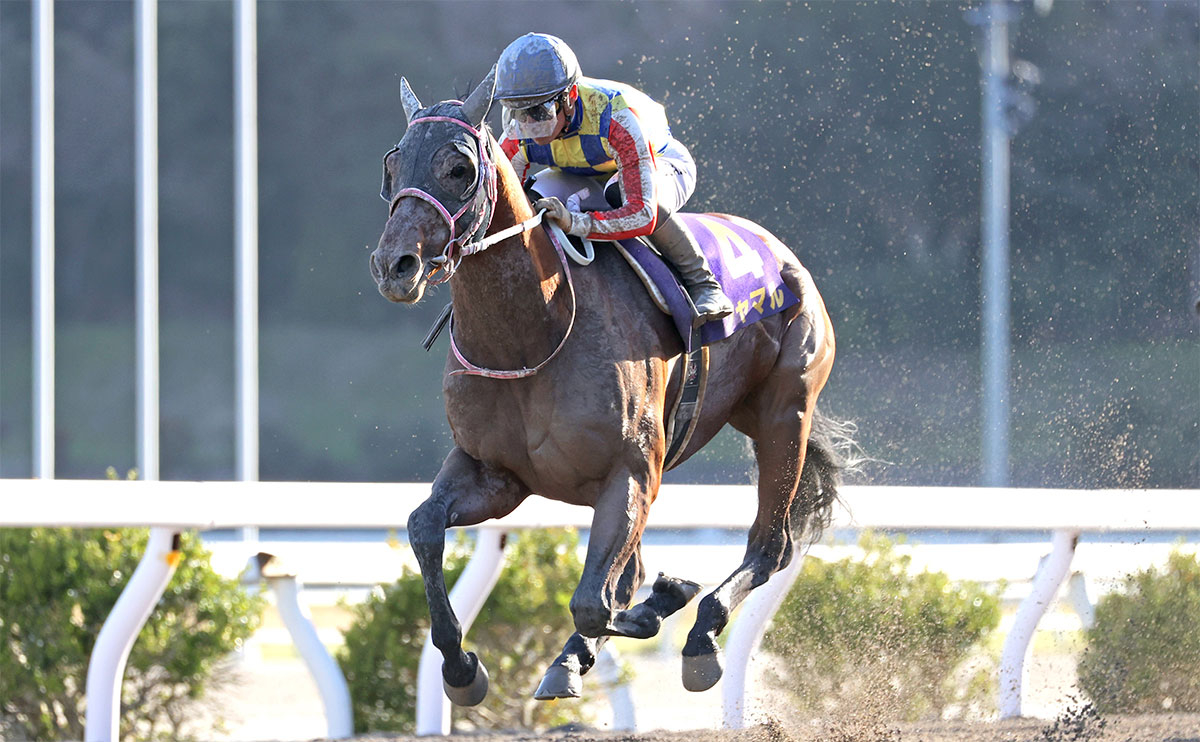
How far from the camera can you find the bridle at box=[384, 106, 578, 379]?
2877 mm

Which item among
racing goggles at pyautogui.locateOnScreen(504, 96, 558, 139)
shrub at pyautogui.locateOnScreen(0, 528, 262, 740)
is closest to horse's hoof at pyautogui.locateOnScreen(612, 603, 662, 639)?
racing goggles at pyautogui.locateOnScreen(504, 96, 558, 139)

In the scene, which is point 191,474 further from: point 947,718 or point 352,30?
point 947,718

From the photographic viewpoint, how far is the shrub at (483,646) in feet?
16.6

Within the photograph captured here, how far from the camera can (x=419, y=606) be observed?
5.07 metres

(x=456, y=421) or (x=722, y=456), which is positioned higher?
(x=456, y=421)

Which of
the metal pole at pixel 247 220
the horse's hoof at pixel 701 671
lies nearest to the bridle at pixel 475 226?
the horse's hoof at pixel 701 671

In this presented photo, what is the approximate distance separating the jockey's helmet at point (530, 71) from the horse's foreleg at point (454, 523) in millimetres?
835

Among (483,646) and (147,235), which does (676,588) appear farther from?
(147,235)

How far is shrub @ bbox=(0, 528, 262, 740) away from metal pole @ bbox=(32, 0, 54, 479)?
13.7 feet

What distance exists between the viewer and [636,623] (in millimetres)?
3396

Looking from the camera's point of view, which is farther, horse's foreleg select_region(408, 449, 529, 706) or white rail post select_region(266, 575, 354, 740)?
white rail post select_region(266, 575, 354, 740)

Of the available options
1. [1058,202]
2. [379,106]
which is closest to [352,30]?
[379,106]

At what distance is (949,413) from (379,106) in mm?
5298

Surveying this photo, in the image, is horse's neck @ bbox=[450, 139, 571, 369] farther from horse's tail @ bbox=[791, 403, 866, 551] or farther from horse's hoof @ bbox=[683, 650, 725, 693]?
horse's tail @ bbox=[791, 403, 866, 551]
